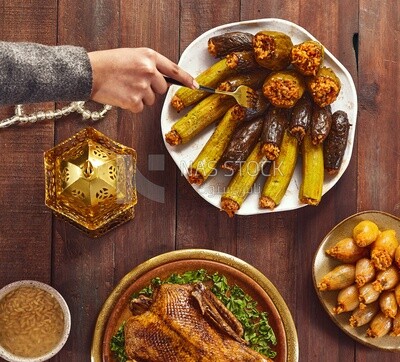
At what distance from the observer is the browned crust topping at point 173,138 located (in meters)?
2.10

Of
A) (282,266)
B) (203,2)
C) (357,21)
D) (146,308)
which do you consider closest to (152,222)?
(146,308)

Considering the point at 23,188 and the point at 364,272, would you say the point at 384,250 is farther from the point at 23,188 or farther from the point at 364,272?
the point at 23,188

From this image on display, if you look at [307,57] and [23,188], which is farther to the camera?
[23,188]

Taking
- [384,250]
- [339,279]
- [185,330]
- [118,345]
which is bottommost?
[118,345]

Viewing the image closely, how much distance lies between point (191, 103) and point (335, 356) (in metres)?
0.91

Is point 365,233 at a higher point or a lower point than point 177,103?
lower

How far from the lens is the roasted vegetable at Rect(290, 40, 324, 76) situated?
199 cm

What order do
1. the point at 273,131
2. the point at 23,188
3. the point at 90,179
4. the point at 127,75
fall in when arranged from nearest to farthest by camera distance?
the point at 127,75, the point at 90,179, the point at 273,131, the point at 23,188

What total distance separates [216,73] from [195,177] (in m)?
0.31

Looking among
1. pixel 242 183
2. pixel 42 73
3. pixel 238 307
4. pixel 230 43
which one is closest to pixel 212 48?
pixel 230 43

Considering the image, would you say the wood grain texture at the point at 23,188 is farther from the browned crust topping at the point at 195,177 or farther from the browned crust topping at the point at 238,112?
the browned crust topping at the point at 238,112

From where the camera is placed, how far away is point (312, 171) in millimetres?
2082

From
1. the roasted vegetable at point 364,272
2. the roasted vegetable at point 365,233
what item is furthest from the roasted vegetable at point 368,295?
the roasted vegetable at point 365,233

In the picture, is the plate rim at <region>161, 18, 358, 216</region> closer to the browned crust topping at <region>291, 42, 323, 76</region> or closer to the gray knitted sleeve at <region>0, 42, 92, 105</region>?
the browned crust topping at <region>291, 42, 323, 76</region>
